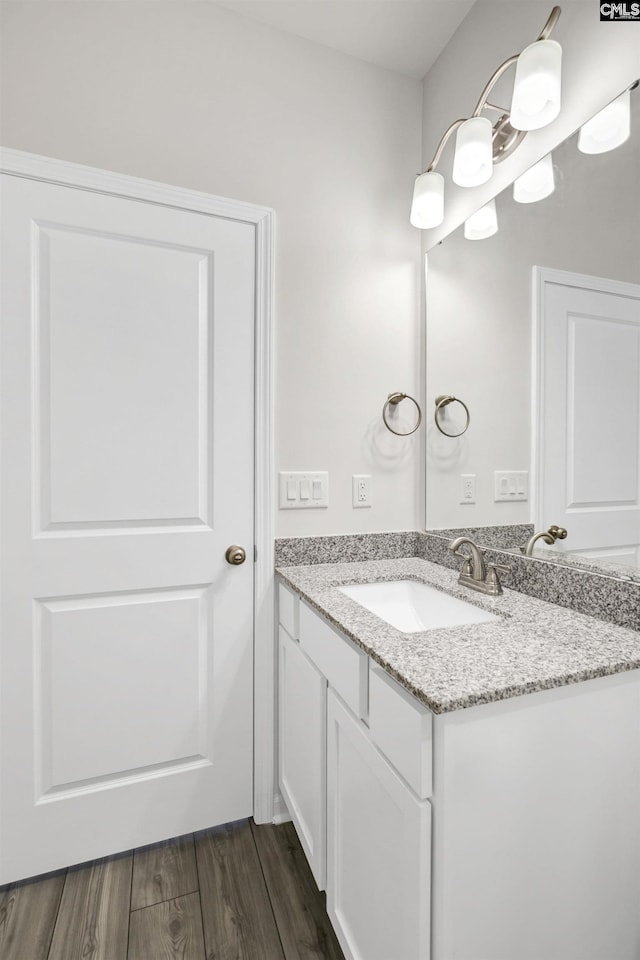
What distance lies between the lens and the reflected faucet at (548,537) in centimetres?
124

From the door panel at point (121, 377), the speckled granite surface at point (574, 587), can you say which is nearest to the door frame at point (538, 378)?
the speckled granite surface at point (574, 587)

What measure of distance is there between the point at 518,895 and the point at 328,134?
212 cm

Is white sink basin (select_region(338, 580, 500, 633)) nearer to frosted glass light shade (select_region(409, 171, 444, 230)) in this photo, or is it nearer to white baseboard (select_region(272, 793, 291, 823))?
white baseboard (select_region(272, 793, 291, 823))

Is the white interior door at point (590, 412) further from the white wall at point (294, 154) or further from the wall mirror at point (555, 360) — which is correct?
the white wall at point (294, 154)

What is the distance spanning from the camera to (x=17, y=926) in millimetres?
1226

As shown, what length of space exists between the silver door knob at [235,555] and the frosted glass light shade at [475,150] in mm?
1339

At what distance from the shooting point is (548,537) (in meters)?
1.27

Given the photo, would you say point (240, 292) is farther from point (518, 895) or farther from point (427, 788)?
point (518, 895)

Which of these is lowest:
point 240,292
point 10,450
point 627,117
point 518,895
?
point 518,895

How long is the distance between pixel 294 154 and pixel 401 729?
69.0 inches

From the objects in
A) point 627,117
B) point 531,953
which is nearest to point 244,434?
point 627,117

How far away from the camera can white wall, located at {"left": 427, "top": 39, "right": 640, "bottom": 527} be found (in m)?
1.06

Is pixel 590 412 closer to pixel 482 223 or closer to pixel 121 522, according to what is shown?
pixel 482 223

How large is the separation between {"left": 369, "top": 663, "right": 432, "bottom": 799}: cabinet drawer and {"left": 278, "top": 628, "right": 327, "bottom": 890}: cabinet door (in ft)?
1.01
